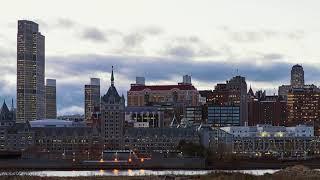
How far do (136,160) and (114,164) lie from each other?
826 cm

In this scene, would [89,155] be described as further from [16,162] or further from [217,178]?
[217,178]

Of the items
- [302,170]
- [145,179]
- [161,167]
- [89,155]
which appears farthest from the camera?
[89,155]

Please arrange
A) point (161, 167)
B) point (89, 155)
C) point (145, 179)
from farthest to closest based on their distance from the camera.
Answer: point (89, 155) < point (161, 167) < point (145, 179)

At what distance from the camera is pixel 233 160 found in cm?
17275

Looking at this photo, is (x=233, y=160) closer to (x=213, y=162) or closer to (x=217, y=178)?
(x=213, y=162)

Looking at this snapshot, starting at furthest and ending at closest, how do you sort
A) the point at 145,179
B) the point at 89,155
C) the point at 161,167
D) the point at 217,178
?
the point at 89,155, the point at 161,167, the point at 145,179, the point at 217,178

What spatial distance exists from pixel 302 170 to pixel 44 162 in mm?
107308

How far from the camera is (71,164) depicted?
16312cm

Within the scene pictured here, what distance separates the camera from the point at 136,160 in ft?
571

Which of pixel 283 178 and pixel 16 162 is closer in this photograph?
pixel 283 178

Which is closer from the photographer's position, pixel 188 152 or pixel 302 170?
pixel 302 170

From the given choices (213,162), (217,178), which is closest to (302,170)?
(217,178)

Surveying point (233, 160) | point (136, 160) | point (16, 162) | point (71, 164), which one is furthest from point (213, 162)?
point (16, 162)

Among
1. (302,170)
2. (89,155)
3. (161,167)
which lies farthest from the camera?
(89,155)
